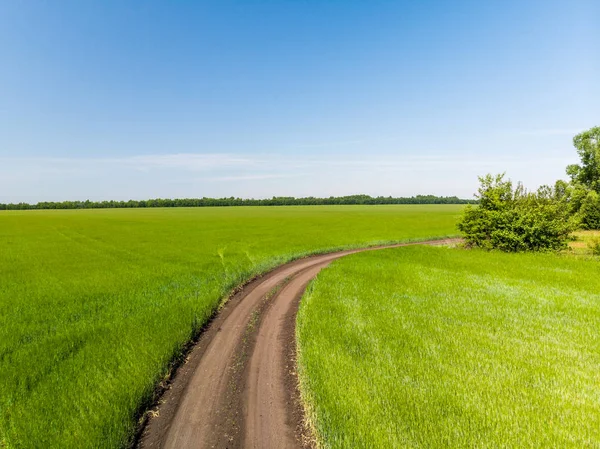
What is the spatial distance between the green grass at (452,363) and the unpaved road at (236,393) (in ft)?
2.19

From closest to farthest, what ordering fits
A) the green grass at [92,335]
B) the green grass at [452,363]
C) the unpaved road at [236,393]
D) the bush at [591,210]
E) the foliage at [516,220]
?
the green grass at [452,363]
the unpaved road at [236,393]
the green grass at [92,335]
the foliage at [516,220]
the bush at [591,210]

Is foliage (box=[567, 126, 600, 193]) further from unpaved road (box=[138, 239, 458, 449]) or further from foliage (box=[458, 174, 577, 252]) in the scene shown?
unpaved road (box=[138, 239, 458, 449])

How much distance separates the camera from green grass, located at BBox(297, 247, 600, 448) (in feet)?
20.3

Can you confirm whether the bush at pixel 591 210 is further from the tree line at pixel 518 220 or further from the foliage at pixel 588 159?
the tree line at pixel 518 220

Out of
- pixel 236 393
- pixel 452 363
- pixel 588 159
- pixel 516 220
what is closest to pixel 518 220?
pixel 516 220

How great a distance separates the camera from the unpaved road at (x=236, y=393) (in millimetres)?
6590

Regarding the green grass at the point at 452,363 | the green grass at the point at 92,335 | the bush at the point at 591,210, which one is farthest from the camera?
the bush at the point at 591,210

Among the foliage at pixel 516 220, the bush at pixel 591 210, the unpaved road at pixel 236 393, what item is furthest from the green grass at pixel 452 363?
the bush at pixel 591 210

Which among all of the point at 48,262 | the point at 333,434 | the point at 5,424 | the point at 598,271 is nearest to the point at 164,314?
the point at 5,424

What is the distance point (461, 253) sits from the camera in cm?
2850

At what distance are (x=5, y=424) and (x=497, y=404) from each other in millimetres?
11954

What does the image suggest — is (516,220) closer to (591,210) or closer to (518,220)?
(518,220)

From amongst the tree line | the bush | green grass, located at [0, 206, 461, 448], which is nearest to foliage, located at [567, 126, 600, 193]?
the bush

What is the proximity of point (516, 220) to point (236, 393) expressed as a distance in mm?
33484
